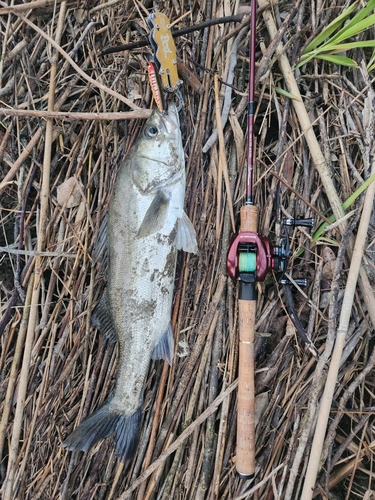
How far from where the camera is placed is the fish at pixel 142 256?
7.63ft

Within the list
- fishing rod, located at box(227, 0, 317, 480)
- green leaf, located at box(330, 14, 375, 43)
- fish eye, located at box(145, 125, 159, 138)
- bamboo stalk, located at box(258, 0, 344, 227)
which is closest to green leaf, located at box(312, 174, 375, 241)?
bamboo stalk, located at box(258, 0, 344, 227)

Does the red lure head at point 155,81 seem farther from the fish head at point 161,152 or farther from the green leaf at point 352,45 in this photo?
the green leaf at point 352,45

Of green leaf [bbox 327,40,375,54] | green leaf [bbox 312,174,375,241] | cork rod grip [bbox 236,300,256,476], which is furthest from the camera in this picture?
green leaf [bbox 327,40,375,54]

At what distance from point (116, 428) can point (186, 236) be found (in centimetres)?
128

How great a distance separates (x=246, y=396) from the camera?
7.15 feet

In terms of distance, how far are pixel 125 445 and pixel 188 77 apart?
2.46 m

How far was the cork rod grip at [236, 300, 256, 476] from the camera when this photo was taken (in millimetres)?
2135

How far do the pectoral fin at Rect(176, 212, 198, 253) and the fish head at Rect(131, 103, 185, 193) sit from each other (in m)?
0.26

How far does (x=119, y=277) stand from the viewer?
2369 millimetres

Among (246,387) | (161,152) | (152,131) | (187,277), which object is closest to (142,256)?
(187,277)

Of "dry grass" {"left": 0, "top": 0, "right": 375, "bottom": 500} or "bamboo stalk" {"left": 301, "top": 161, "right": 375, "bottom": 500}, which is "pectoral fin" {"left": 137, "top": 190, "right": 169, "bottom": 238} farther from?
"bamboo stalk" {"left": 301, "top": 161, "right": 375, "bottom": 500}

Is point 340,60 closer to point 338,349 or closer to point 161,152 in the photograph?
point 161,152

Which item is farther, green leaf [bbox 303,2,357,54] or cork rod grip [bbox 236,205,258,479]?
green leaf [bbox 303,2,357,54]

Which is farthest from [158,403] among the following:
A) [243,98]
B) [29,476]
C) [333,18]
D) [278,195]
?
[333,18]
